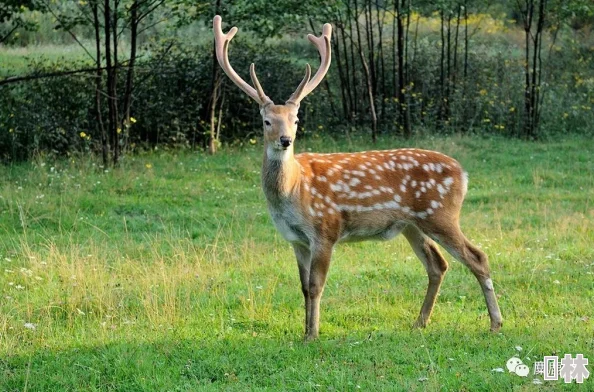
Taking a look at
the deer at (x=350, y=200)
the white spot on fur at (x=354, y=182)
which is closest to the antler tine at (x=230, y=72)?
the deer at (x=350, y=200)

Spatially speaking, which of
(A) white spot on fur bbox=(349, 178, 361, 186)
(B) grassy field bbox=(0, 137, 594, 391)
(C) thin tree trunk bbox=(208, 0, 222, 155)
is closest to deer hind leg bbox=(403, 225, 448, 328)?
(B) grassy field bbox=(0, 137, 594, 391)

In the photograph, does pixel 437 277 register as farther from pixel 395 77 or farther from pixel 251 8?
pixel 395 77

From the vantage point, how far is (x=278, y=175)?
21.2ft

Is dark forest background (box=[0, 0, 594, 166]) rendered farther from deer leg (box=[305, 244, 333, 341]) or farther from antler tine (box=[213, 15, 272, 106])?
deer leg (box=[305, 244, 333, 341])

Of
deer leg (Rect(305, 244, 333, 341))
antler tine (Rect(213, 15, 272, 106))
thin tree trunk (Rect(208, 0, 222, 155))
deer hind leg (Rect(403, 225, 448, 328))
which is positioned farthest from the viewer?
thin tree trunk (Rect(208, 0, 222, 155))

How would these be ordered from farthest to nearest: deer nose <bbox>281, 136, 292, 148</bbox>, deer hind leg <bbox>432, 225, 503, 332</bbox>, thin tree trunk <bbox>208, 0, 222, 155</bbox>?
thin tree trunk <bbox>208, 0, 222, 155</bbox> → deer hind leg <bbox>432, 225, 503, 332</bbox> → deer nose <bbox>281, 136, 292, 148</bbox>

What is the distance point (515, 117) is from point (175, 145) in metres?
6.45

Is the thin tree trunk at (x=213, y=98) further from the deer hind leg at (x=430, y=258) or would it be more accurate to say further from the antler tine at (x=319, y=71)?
the deer hind leg at (x=430, y=258)

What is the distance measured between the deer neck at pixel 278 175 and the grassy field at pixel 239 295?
0.93 meters

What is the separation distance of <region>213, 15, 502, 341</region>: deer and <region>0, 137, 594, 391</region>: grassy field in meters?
0.36

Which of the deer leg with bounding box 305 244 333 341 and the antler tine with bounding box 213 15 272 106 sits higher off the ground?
the antler tine with bounding box 213 15 272 106

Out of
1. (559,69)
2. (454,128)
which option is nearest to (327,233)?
(454,128)

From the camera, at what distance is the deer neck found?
6.45 metres

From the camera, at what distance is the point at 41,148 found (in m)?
14.8
